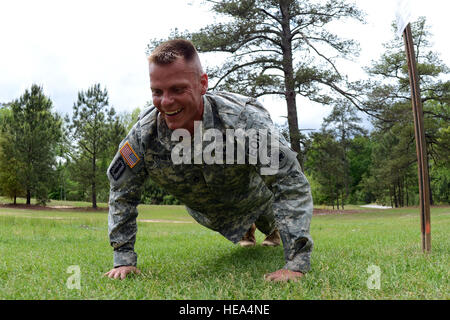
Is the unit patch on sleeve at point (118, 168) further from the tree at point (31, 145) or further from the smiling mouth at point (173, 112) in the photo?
the tree at point (31, 145)

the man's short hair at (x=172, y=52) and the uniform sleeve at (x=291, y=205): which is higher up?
the man's short hair at (x=172, y=52)

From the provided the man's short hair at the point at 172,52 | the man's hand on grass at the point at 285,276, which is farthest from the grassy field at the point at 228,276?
→ the man's short hair at the point at 172,52

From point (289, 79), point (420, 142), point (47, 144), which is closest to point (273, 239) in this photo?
point (420, 142)

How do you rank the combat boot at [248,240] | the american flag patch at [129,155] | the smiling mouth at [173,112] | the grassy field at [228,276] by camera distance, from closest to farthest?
the grassy field at [228,276], the smiling mouth at [173,112], the american flag patch at [129,155], the combat boot at [248,240]

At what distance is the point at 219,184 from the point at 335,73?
15.5m

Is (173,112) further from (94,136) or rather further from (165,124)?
(94,136)

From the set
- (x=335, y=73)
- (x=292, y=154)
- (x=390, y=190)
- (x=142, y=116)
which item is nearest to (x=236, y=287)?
(x=292, y=154)

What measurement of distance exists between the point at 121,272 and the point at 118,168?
Answer: 2.65ft

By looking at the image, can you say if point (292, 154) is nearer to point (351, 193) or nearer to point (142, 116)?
point (142, 116)

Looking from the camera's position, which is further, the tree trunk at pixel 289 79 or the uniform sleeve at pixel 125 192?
the tree trunk at pixel 289 79

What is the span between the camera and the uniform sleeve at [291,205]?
2.52m

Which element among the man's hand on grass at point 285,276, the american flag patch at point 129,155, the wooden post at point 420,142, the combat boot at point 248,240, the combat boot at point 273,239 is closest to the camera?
the man's hand on grass at point 285,276

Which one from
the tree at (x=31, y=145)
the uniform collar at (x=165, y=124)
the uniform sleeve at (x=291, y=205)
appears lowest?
the uniform sleeve at (x=291, y=205)

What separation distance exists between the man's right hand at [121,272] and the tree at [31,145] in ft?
85.7
